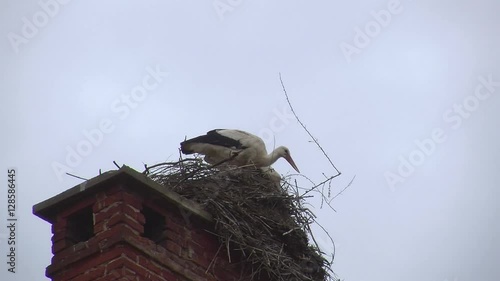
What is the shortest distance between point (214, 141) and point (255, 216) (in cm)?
314

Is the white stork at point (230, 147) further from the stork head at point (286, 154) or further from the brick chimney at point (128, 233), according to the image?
the brick chimney at point (128, 233)

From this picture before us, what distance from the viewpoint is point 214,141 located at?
44.3 ft

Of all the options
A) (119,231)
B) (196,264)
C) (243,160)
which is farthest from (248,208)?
(243,160)

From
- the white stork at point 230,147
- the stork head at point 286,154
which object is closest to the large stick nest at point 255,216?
the white stork at point 230,147

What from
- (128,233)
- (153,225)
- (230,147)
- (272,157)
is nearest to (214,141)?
(230,147)

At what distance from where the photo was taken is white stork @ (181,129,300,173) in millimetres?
13328

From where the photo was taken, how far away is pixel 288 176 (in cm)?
1217

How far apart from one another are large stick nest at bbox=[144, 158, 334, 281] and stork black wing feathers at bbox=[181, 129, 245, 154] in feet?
5.25

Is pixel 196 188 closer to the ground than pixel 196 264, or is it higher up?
higher up

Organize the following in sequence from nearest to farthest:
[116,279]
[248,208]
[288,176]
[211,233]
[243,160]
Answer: [116,279] → [211,233] → [248,208] → [288,176] → [243,160]

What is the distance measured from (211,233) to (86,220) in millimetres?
1072

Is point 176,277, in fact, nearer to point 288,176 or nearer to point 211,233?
point 211,233

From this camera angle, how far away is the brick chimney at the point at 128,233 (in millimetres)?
8758

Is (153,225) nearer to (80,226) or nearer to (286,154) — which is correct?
(80,226)
